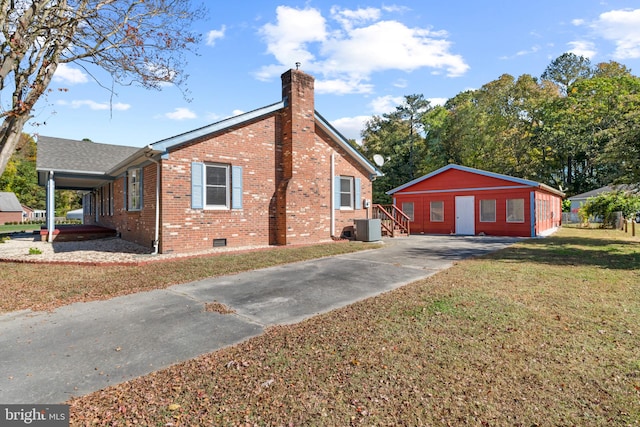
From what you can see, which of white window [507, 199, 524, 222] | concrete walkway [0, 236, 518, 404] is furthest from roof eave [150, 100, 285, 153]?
white window [507, 199, 524, 222]

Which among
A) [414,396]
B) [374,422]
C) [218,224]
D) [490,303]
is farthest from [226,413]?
[218,224]

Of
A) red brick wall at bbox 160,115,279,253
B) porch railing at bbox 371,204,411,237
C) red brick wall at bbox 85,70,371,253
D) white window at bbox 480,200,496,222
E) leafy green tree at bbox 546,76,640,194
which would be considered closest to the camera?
red brick wall at bbox 160,115,279,253

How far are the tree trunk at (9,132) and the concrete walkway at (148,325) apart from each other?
4730 millimetres

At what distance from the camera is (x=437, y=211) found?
2177cm

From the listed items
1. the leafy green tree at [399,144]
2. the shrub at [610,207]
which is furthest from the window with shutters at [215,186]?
the leafy green tree at [399,144]

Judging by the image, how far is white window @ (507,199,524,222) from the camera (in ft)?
61.4

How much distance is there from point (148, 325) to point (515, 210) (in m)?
19.7

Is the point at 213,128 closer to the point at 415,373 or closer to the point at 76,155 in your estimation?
the point at 415,373

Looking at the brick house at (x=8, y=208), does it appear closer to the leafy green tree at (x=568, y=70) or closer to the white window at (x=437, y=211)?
the white window at (x=437, y=211)

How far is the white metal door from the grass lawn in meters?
15.6

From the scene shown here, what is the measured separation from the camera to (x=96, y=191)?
21938 millimetres

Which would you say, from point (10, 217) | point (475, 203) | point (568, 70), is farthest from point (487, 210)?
point (10, 217)

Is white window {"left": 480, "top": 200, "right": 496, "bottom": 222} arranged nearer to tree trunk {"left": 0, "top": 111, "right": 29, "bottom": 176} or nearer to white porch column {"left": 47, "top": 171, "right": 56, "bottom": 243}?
tree trunk {"left": 0, "top": 111, "right": 29, "bottom": 176}

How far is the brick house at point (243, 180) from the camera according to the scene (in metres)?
10.6
